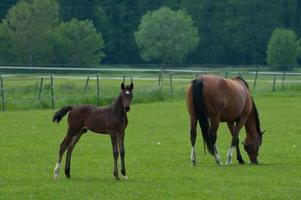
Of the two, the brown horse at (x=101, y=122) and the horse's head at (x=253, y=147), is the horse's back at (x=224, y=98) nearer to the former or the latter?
the horse's head at (x=253, y=147)

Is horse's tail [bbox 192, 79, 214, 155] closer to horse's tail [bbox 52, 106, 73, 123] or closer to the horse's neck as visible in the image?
the horse's neck

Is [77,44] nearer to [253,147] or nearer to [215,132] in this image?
[253,147]

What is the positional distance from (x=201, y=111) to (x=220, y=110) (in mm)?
669

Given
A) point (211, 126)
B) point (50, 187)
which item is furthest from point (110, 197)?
point (211, 126)

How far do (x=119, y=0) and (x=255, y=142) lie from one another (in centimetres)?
8480

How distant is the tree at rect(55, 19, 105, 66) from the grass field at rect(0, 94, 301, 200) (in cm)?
5299

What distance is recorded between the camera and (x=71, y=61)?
83.4m

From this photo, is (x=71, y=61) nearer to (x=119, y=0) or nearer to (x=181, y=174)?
(x=119, y=0)

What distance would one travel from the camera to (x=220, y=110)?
18.5 metres

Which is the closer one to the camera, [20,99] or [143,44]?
[20,99]

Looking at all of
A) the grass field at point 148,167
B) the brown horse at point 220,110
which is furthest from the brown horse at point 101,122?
the brown horse at point 220,110

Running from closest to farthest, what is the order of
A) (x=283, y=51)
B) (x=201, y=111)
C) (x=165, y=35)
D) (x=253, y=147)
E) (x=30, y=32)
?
1. (x=201, y=111)
2. (x=253, y=147)
3. (x=30, y=32)
4. (x=283, y=51)
5. (x=165, y=35)

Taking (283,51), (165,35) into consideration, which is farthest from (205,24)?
(283,51)

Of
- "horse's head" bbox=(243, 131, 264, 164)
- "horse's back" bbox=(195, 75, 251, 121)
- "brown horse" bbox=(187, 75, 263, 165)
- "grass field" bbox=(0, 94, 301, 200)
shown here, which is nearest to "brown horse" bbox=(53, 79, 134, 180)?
"grass field" bbox=(0, 94, 301, 200)
